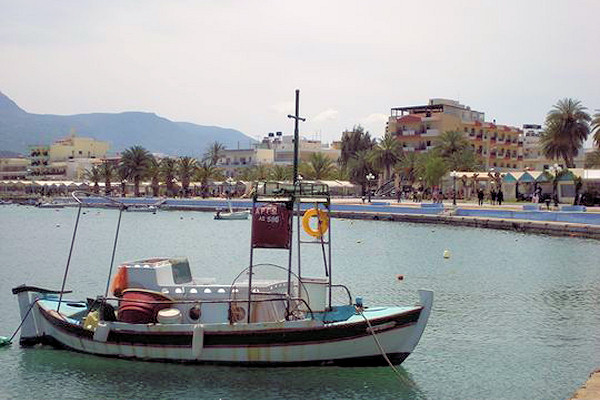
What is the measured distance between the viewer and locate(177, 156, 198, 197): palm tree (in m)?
122

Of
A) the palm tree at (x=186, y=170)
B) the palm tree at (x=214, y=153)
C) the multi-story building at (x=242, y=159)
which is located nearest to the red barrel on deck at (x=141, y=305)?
the palm tree at (x=186, y=170)

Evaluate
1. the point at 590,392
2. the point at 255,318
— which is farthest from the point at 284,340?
the point at 590,392

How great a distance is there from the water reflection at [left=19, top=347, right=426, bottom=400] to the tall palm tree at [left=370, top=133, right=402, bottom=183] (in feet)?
285

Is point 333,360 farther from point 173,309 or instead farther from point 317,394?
point 173,309

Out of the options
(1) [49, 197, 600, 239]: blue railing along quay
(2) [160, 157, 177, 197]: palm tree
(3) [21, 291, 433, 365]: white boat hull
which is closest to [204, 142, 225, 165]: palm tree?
(2) [160, 157, 177, 197]: palm tree

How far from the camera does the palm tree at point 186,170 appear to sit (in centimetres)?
12249

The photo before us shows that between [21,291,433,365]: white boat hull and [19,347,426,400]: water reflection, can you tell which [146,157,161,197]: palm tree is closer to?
[19,347,426,400]: water reflection

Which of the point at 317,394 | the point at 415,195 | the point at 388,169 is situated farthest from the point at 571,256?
the point at 388,169

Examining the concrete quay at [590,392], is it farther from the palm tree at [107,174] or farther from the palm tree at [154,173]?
the palm tree at [107,174]

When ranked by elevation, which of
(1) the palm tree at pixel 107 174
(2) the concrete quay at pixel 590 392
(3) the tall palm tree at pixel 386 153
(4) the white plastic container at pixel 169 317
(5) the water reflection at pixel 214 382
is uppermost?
(3) the tall palm tree at pixel 386 153

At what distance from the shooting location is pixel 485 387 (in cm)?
1633

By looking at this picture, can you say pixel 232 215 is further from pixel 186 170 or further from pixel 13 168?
pixel 13 168

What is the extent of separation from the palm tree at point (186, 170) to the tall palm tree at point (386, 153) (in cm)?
3405

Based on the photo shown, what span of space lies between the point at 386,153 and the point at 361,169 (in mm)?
8941
